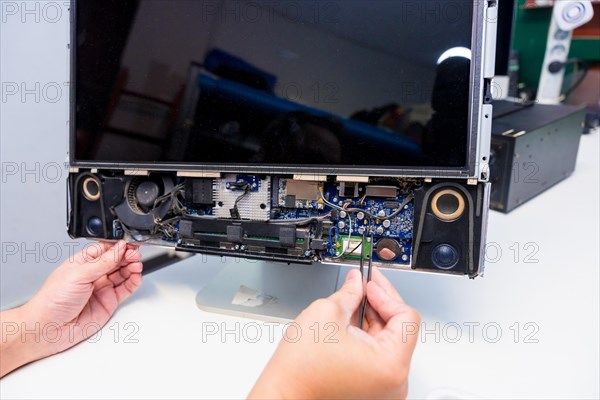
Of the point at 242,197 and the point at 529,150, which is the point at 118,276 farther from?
the point at 529,150

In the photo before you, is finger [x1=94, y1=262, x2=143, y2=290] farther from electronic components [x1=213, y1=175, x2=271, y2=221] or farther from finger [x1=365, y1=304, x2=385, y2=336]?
finger [x1=365, y1=304, x2=385, y2=336]

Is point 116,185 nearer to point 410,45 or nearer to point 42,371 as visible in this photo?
point 42,371

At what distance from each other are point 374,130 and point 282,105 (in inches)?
7.2

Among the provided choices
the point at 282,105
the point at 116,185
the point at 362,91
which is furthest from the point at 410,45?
the point at 116,185

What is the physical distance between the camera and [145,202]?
895 mm

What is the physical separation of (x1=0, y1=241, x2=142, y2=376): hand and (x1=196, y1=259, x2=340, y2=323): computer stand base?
0.19 m

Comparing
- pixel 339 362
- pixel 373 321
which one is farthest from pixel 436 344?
pixel 339 362

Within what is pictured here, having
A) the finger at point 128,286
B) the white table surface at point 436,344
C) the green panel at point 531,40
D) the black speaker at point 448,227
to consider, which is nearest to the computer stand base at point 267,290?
the white table surface at point 436,344

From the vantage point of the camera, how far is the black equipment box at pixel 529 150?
123cm

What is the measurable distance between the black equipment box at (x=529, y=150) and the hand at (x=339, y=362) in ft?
2.83

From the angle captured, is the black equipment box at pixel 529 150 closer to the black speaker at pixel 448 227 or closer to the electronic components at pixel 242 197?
the black speaker at pixel 448 227

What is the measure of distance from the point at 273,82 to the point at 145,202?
1.31 ft

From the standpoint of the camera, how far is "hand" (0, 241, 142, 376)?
75 cm

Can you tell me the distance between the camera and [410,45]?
0.69 m
